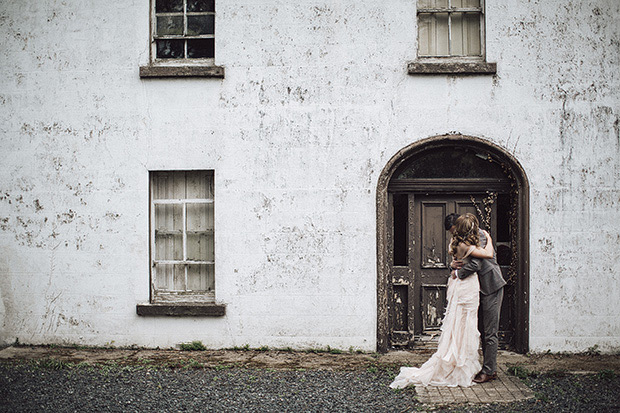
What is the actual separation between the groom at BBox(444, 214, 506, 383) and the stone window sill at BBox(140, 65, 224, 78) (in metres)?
3.71

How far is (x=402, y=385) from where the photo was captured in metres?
5.97

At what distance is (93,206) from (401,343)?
471 cm

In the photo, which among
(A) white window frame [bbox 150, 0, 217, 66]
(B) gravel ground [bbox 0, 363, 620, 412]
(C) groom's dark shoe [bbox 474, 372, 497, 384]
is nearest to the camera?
(B) gravel ground [bbox 0, 363, 620, 412]

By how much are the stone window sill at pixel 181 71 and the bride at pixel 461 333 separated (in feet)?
12.5

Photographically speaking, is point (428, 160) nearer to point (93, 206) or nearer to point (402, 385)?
point (402, 385)

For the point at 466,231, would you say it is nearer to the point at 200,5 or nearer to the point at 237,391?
the point at 237,391

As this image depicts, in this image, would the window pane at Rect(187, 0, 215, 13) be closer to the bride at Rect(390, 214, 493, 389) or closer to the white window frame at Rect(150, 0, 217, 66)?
the white window frame at Rect(150, 0, 217, 66)

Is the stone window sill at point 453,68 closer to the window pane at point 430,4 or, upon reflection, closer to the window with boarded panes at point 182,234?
the window pane at point 430,4

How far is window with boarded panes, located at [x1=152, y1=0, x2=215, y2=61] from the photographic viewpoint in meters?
7.73

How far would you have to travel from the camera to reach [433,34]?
7617 mm

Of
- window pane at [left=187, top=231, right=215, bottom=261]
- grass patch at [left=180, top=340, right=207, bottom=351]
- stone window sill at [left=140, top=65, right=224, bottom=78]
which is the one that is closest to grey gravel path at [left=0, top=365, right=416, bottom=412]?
grass patch at [left=180, top=340, right=207, bottom=351]

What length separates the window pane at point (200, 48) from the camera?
7.73 m

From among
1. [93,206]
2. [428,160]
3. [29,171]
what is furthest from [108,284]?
[428,160]

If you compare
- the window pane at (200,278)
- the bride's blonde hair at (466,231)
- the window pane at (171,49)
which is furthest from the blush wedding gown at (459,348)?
the window pane at (171,49)
